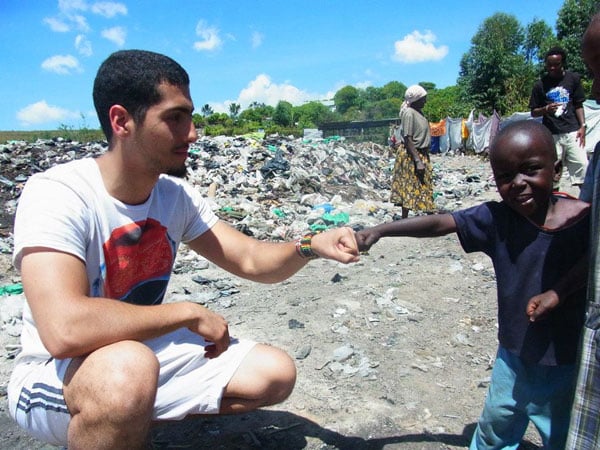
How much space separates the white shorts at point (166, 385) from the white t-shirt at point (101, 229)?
12 cm

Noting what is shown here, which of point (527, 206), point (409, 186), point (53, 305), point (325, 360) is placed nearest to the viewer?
point (53, 305)

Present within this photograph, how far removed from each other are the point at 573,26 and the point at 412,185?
27.2 meters

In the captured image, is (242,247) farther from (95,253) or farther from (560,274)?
(560,274)

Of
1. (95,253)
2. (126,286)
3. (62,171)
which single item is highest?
(62,171)

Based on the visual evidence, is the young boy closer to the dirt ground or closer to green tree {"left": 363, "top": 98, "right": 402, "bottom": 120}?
the dirt ground

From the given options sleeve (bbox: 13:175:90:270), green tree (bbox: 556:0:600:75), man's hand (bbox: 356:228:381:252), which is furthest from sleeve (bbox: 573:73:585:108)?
green tree (bbox: 556:0:600:75)

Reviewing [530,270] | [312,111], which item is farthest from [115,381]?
[312,111]

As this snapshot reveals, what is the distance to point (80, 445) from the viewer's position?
1.56 meters

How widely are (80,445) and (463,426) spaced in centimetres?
170

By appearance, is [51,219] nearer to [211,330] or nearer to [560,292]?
[211,330]

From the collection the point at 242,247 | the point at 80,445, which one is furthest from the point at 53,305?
the point at 242,247

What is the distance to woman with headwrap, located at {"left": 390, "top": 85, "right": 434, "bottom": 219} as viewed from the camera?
A: 634cm

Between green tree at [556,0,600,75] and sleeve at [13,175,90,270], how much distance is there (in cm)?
2924

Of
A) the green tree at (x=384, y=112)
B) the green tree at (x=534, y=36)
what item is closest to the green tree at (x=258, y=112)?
the green tree at (x=384, y=112)
